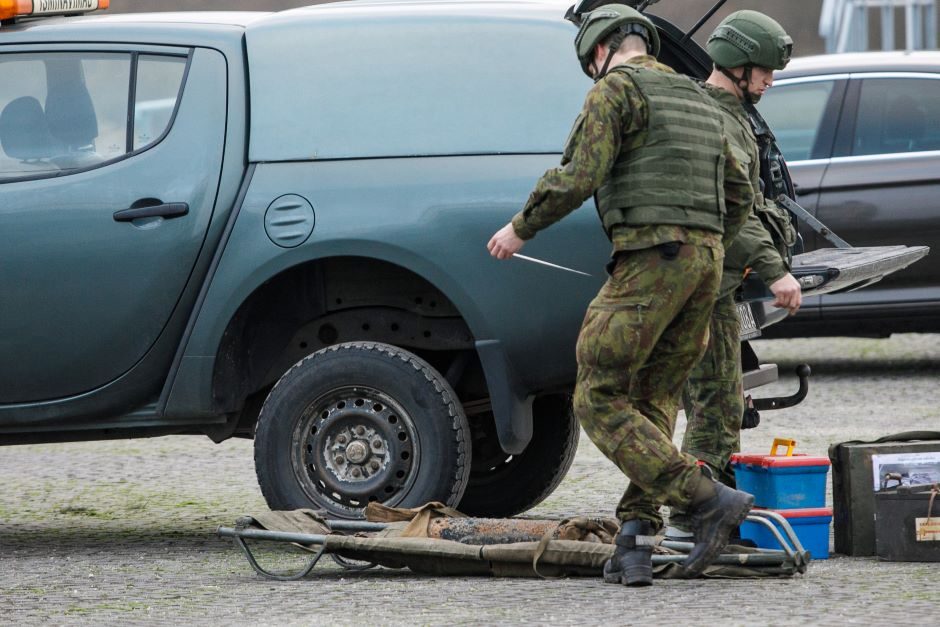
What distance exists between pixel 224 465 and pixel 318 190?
2.98 meters

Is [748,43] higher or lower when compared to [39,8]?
lower

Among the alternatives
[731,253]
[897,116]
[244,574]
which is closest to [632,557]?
[731,253]

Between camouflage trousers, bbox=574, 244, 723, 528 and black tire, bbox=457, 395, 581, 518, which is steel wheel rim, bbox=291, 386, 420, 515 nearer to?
black tire, bbox=457, 395, 581, 518

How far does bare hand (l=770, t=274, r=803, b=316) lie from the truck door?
1.85 m

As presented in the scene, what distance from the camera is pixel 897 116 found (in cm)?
975

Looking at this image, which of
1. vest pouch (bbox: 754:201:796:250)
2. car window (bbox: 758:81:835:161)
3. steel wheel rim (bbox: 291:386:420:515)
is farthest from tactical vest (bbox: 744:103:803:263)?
car window (bbox: 758:81:835:161)

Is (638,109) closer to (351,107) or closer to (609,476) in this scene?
(351,107)

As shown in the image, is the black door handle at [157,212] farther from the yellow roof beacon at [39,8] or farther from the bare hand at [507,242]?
the bare hand at [507,242]

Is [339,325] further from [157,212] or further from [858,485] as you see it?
[858,485]

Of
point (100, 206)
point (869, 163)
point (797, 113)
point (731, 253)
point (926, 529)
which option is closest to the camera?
point (926, 529)

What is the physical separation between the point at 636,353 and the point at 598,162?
56 cm

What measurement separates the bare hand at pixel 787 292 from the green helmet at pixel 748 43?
73cm

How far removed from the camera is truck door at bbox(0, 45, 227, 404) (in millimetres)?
5727

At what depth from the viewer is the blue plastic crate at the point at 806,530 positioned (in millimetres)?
5387
